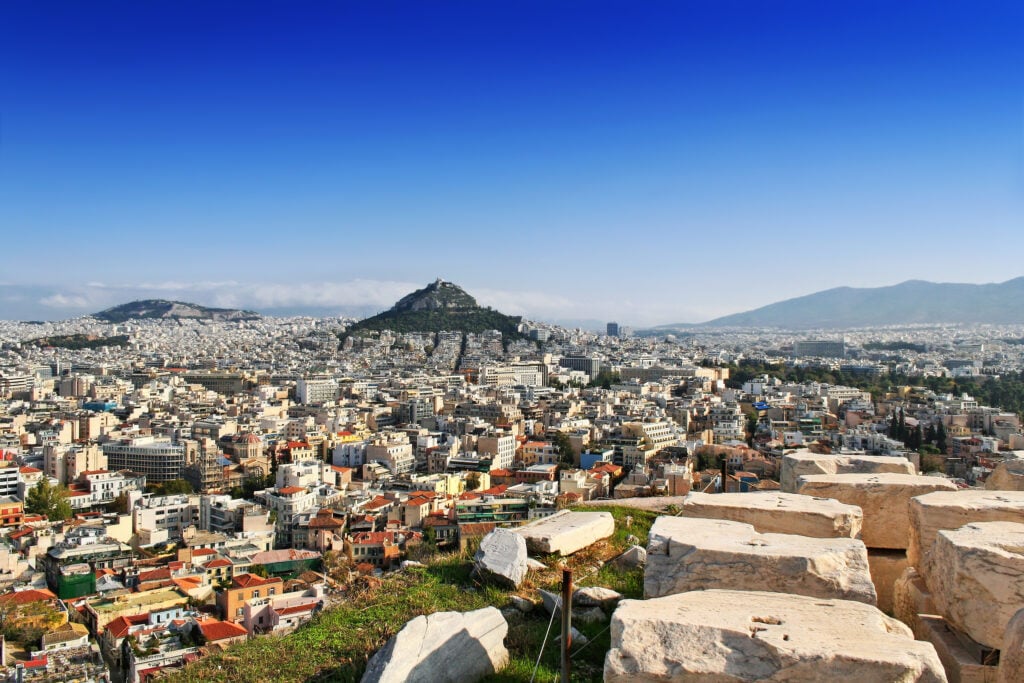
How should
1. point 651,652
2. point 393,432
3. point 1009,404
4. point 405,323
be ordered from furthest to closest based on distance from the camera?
1. point 405,323
2. point 1009,404
3. point 393,432
4. point 651,652

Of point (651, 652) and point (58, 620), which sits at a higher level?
point (651, 652)

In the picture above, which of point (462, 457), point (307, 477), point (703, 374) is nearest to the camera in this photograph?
point (307, 477)

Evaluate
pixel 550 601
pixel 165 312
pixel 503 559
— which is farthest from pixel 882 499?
pixel 165 312

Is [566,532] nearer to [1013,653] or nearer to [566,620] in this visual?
[566,620]

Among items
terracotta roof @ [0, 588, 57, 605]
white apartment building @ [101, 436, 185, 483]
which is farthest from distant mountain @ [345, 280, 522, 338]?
terracotta roof @ [0, 588, 57, 605]

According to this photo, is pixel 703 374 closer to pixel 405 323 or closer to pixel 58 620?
pixel 405 323

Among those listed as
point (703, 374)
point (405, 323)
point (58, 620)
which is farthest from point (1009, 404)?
point (405, 323)

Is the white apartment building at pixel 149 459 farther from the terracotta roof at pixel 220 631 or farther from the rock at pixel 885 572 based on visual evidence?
the rock at pixel 885 572
